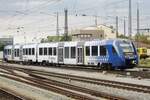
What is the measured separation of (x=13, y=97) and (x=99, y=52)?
20761 mm

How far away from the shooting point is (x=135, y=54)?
37.2m

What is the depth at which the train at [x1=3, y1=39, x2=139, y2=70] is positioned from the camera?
36062mm

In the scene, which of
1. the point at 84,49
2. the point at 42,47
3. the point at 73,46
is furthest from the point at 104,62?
the point at 42,47

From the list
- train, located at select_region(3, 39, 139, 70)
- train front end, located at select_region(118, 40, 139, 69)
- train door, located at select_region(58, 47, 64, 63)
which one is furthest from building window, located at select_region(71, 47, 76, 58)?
train front end, located at select_region(118, 40, 139, 69)

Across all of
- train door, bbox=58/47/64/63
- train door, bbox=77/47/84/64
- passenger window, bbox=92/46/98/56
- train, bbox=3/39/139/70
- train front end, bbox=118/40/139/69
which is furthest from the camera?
train door, bbox=58/47/64/63

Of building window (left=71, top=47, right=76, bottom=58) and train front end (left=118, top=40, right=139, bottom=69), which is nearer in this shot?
train front end (left=118, top=40, right=139, bottom=69)

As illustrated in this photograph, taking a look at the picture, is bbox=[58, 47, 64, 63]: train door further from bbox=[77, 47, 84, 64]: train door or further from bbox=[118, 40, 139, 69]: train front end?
bbox=[118, 40, 139, 69]: train front end

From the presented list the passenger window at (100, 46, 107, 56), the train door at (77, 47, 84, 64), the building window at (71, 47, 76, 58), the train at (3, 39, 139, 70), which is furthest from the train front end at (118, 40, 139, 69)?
the building window at (71, 47, 76, 58)

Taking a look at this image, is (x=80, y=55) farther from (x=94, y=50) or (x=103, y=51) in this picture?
(x=103, y=51)

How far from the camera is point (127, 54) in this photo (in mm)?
36500

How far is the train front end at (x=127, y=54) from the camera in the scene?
3584cm

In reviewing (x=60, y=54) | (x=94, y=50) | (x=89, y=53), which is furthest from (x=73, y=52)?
(x=94, y=50)

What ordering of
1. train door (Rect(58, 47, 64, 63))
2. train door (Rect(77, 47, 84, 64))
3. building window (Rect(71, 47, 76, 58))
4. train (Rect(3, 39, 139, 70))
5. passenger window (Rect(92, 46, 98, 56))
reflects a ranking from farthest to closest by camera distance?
train door (Rect(58, 47, 64, 63)), building window (Rect(71, 47, 76, 58)), train door (Rect(77, 47, 84, 64)), passenger window (Rect(92, 46, 98, 56)), train (Rect(3, 39, 139, 70))

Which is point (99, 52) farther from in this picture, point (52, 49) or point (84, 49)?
point (52, 49)
